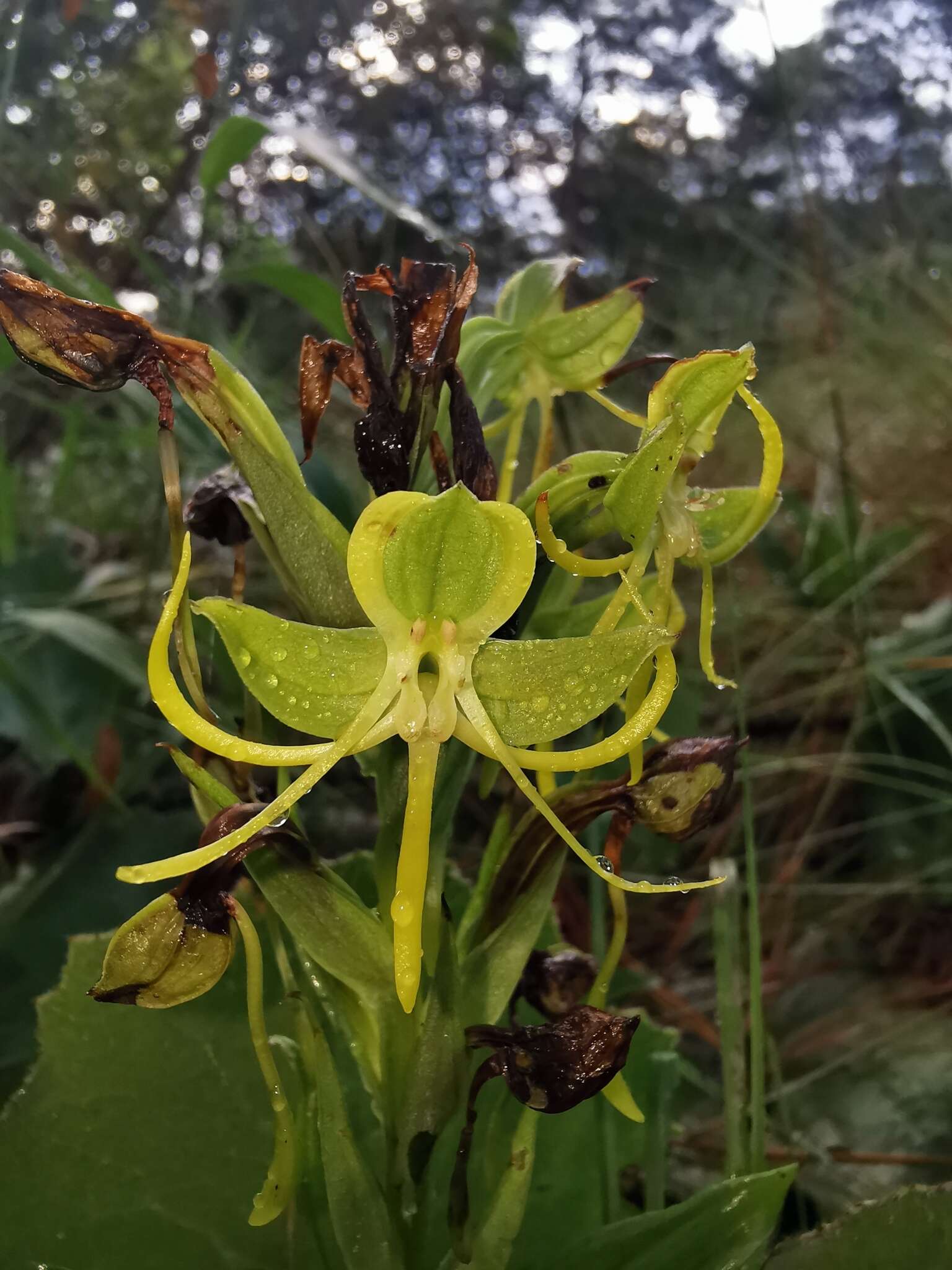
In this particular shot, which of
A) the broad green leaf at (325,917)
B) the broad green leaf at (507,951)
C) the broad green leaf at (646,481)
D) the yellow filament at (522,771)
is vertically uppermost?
the broad green leaf at (646,481)

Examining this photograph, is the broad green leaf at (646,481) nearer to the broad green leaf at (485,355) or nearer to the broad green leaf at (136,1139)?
the broad green leaf at (485,355)

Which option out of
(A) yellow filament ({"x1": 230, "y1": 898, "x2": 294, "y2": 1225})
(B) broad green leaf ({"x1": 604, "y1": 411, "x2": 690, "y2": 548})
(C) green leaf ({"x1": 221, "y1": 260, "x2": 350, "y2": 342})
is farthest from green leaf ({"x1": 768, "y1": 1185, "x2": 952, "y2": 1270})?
(C) green leaf ({"x1": 221, "y1": 260, "x2": 350, "y2": 342})

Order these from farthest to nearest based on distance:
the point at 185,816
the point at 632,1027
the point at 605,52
→ 1. the point at 605,52
2. the point at 185,816
3. the point at 632,1027

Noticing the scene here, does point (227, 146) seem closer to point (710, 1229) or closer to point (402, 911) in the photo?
point (402, 911)

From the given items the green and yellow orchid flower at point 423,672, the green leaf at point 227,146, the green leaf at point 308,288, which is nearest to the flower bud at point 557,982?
the green and yellow orchid flower at point 423,672

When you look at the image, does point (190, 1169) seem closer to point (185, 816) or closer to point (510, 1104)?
point (510, 1104)

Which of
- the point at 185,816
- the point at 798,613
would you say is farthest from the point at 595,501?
the point at 798,613
